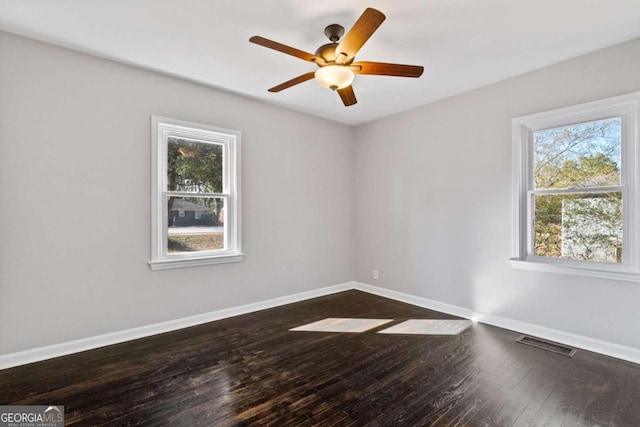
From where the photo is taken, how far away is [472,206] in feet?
11.6

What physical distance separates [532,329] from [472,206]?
1.35 meters

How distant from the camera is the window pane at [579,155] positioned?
270 centimetres

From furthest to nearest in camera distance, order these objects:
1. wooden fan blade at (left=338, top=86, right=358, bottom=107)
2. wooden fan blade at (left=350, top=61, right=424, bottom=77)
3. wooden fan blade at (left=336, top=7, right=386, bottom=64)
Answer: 1. wooden fan blade at (left=338, top=86, right=358, bottom=107)
2. wooden fan blade at (left=350, top=61, right=424, bottom=77)
3. wooden fan blade at (left=336, top=7, right=386, bottom=64)

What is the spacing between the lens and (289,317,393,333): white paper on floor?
3.24 m

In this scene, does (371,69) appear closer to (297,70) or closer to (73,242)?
(297,70)

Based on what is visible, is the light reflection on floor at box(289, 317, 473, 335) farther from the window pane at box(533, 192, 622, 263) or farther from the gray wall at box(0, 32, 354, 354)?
the window pane at box(533, 192, 622, 263)

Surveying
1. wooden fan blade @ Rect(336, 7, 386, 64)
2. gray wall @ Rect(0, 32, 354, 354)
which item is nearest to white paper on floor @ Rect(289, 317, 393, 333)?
gray wall @ Rect(0, 32, 354, 354)

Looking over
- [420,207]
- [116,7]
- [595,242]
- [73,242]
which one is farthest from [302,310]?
[116,7]

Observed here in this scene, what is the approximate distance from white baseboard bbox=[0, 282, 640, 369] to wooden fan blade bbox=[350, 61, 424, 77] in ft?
8.68

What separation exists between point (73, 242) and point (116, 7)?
1.90 m

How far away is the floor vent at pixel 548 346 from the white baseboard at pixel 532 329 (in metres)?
0.09

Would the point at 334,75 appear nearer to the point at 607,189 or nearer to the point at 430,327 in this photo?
the point at 607,189

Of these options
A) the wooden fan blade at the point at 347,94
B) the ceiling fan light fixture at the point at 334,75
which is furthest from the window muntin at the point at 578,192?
the ceiling fan light fixture at the point at 334,75

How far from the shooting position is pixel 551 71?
2943mm
